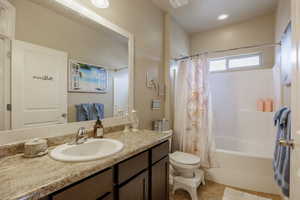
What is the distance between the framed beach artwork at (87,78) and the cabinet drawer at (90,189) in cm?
76

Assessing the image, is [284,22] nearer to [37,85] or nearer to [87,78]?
[87,78]

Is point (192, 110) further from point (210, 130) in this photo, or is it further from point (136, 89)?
point (136, 89)

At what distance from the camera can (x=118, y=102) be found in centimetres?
159

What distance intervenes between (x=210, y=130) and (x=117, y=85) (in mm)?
1457

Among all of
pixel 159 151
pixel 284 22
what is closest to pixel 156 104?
pixel 159 151

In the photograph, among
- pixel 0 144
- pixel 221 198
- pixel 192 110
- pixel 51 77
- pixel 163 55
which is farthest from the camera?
pixel 163 55

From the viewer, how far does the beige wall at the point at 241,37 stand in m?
2.61

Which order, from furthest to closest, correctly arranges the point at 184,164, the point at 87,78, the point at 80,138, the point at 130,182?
the point at 184,164
the point at 87,78
the point at 80,138
the point at 130,182

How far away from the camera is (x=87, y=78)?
4.32 feet

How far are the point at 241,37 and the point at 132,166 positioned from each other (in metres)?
3.12

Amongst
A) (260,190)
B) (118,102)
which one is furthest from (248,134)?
(118,102)

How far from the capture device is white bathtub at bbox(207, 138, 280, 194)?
6.11 ft

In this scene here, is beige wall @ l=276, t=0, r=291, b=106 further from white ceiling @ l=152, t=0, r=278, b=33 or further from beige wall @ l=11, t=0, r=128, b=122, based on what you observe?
beige wall @ l=11, t=0, r=128, b=122

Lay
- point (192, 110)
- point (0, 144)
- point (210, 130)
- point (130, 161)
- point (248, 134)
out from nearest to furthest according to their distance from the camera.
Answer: point (0, 144), point (130, 161), point (210, 130), point (192, 110), point (248, 134)
